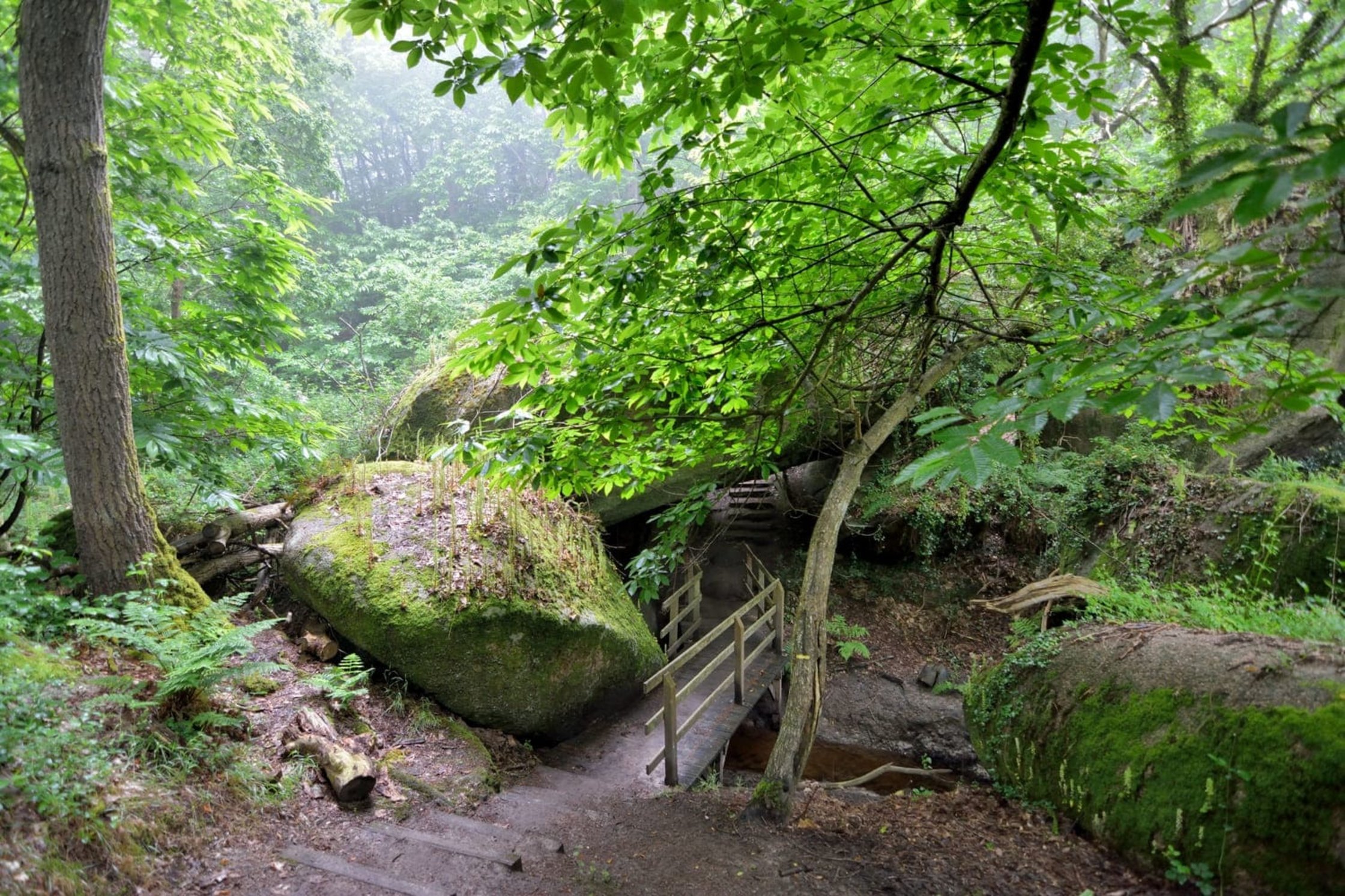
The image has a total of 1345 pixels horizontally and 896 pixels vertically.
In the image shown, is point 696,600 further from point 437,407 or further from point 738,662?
point 437,407

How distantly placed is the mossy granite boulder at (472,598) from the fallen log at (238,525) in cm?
57

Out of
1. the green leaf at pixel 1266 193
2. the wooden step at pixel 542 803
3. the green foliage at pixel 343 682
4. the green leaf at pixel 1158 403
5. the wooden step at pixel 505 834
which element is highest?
the green leaf at pixel 1266 193

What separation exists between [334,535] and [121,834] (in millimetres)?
3509

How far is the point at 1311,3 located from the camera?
1984mm

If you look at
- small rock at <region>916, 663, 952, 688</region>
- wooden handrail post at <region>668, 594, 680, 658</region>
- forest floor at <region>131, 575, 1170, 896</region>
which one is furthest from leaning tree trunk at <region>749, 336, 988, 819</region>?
small rock at <region>916, 663, 952, 688</region>

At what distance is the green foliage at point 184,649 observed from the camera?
11.6 feet

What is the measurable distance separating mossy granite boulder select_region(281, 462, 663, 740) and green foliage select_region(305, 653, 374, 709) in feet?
0.77

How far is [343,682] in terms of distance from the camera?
5098 mm

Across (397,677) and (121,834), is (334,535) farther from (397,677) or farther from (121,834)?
(121,834)

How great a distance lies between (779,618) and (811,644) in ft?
16.6

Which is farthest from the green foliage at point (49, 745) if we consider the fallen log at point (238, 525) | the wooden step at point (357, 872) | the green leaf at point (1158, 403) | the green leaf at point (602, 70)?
the green leaf at point (1158, 403)

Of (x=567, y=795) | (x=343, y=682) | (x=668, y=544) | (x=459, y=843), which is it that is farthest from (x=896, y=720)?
(x=343, y=682)

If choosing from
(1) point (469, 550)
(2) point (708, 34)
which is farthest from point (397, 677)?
(2) point (708, 34)

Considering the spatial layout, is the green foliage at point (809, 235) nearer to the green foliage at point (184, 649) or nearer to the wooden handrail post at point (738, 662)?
the green foliage at point (184, 649)
